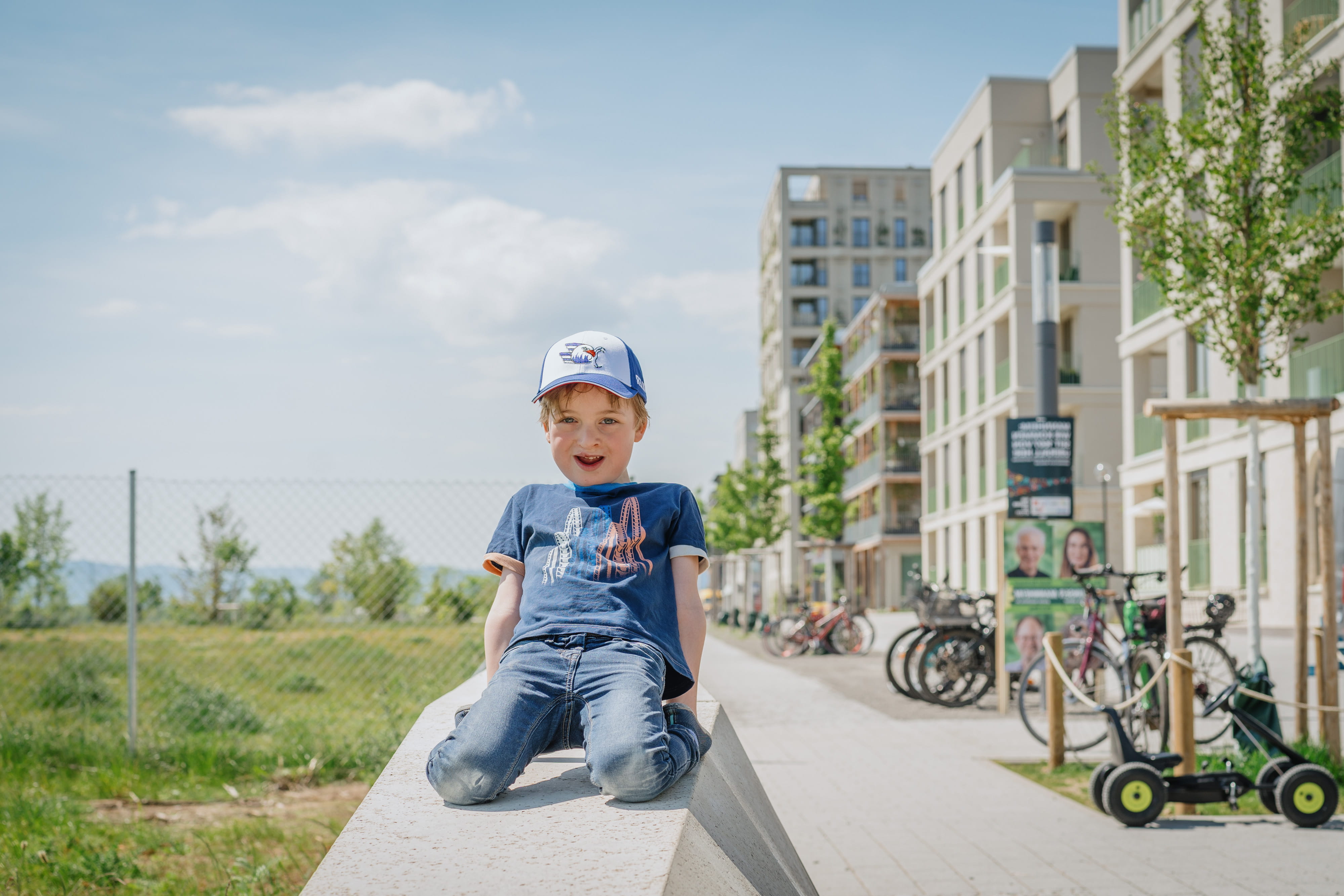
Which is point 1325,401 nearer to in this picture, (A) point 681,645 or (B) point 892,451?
(A) point 681,645

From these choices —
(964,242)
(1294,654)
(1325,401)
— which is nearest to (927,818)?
(1294,654)

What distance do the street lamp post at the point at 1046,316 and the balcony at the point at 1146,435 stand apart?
527 inches

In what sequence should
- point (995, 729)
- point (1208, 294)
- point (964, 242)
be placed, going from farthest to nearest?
1. point (964, 242)
2. point (995, 729)
3. point (1208, 294)

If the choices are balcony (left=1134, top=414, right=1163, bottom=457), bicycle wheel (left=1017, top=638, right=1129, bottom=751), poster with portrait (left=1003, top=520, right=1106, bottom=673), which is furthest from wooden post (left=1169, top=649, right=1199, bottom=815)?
balcony (left=1134, top=414, right=1163, bottom=457)

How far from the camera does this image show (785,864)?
3197 millimetres

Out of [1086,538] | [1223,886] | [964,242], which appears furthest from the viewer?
[964,242]

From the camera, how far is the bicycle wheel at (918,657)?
503 inches

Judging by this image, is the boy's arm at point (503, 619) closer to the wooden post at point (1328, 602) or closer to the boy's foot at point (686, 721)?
the boy's foot at point (686, 721)

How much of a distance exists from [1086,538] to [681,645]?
32.9 feet

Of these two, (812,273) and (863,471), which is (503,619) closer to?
(863,471)

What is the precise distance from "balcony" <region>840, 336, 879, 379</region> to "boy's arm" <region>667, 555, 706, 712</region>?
5700 centimetres

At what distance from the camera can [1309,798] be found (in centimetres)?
613

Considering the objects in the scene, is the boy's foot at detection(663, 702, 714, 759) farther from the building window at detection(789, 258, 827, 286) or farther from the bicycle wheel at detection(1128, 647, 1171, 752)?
the building window at detection(789, 258, 827, 286)

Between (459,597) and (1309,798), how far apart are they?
6044mm
